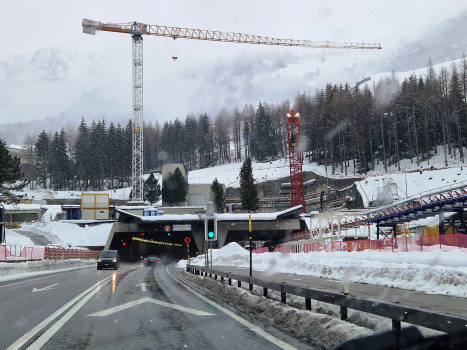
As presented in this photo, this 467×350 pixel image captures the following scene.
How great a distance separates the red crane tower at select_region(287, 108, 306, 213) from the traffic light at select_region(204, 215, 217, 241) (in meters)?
68.8

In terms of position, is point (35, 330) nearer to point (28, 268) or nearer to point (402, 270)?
point (402, 270)

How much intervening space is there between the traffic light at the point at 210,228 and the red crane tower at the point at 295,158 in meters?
68.8

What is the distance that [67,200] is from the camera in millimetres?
117312

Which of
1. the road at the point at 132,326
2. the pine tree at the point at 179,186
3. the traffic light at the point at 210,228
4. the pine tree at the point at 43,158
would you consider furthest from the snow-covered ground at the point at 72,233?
the pine tree at the point at 43,158

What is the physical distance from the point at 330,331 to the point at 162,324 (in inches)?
123

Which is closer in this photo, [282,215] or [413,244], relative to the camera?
[413,244]

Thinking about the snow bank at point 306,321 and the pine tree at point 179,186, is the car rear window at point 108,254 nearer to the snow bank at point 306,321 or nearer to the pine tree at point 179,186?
the snow bank at point 306,321

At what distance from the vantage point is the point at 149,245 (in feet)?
298

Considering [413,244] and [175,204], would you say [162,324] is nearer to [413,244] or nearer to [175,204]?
[413,244]

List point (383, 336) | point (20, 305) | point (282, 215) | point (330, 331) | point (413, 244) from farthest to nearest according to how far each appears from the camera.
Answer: point (282, 215), point (413, 244), point (20, 305), point (330, 331), point (383, 336)

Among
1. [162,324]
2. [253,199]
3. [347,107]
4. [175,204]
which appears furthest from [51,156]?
[162,324]

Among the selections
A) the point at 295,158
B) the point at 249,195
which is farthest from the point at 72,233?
the point at 295,158

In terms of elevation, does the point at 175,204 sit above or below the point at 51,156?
below

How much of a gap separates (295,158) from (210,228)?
235ft
